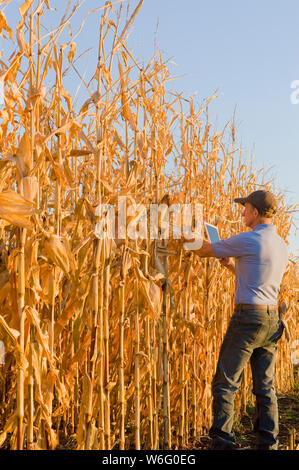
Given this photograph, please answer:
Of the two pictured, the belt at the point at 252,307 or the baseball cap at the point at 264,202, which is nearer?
the belt at the point at 252,307

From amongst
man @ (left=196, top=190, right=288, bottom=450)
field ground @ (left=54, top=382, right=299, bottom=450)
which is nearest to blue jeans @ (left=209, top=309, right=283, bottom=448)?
man @ (left=196, top=190, right=288, bottom=450)

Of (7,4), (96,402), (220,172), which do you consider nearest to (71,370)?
(96,402)

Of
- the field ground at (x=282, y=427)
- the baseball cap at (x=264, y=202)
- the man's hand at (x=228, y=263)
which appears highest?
the baseball cap at (x=264, y=202)

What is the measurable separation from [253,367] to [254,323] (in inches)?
16.0

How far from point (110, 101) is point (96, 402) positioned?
161cm

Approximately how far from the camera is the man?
134 inches

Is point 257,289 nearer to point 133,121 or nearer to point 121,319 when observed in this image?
point 121,319

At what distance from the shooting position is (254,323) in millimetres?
3479

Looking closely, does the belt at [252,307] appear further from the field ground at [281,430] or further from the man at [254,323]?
the field ground at [281,430]

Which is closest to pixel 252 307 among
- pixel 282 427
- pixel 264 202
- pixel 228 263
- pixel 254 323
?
pixel 254 323

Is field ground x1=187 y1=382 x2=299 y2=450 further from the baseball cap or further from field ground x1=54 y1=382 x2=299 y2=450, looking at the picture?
the baseball cap

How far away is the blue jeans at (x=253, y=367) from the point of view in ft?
11.1

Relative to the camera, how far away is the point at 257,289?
3.54 meters

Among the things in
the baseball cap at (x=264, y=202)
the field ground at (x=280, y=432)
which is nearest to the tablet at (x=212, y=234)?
the baseball cap at (x=264, y=202)
